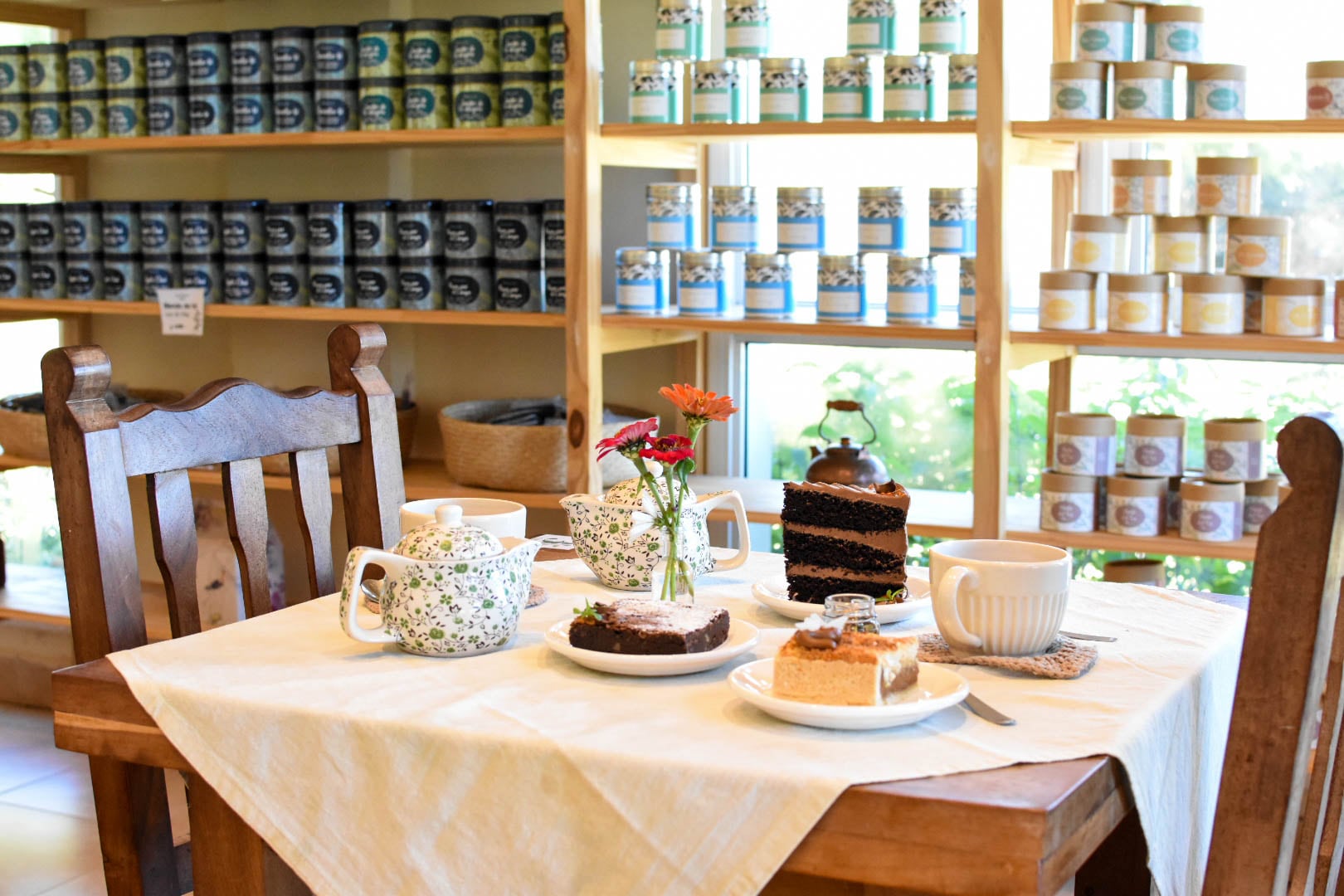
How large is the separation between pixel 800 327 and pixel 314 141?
1.03 m

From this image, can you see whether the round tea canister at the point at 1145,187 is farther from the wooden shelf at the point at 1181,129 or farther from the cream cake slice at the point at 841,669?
the cream cake slice at the point at 841,669

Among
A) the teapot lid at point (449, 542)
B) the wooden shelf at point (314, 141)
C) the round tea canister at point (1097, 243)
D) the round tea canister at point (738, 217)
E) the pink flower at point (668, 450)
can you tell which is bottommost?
the teapot lid at point (449, 542)

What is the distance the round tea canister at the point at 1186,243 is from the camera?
2.32 metres

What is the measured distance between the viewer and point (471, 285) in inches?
113

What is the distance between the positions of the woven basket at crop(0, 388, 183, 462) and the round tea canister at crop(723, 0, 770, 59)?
1.38m

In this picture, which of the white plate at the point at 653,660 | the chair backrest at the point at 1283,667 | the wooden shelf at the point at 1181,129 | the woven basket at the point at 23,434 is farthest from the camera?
the woven basket at the point at 23,434

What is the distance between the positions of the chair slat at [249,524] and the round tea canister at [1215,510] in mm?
1438

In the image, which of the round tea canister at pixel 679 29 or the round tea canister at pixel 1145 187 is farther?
the round tea canister at pixel 679 29

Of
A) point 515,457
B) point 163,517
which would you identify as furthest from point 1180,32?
point 163,517

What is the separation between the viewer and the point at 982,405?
2.40 metres

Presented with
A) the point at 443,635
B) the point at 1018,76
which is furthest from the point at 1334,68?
the point at 443,635

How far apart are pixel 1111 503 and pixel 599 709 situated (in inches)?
59.6

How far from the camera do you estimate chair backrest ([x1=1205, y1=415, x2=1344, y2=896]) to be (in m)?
0.98

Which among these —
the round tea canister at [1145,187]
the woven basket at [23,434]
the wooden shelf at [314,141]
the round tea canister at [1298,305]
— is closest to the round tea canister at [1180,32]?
the round tea canister at [1145,187]
